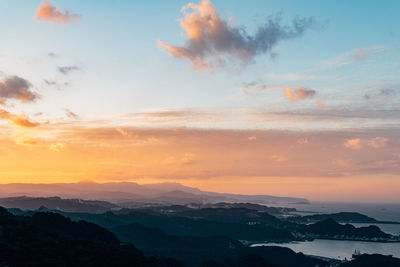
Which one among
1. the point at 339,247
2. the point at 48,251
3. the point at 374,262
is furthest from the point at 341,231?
the point at 48,251

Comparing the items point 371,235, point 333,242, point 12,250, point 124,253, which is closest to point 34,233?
point 12,250

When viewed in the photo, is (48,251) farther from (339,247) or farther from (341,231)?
(341,231)

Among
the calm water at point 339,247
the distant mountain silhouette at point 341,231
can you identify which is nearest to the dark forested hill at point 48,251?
the calm water at point 339,247

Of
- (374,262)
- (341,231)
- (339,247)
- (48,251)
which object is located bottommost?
(339,247)

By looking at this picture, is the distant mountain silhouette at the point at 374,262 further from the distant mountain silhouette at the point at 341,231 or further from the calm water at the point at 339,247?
the distant mountain silhouette at the point at 341,231

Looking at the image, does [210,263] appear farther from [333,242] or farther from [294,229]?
[294,229]

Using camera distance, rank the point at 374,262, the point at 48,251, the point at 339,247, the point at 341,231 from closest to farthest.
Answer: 1. the point at 48,251
2. the point at 374,262
3. the point at 339,247
4. the point at 341,231

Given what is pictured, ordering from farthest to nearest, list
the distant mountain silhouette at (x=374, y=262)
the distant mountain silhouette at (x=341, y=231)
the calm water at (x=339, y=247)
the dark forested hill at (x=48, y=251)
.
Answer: the distant mountain silhouette at (x=341, y=231)
the calm water at (x=339, y=247)
the distant mountain silhouette at (x=374, y=262)
the dark forested hill at (x=48, y=251)

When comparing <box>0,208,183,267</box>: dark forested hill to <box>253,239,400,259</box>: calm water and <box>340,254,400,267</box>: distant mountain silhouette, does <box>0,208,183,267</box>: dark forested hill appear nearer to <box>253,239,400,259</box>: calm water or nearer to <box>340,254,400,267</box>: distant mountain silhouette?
<box>340,254,400,267</box>: distant mountain silhouette

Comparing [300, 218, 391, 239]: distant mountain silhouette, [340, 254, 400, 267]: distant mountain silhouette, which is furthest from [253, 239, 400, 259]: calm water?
[340, 254, 400, 267]: distant mountain silhouette
